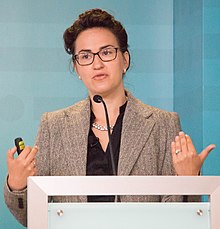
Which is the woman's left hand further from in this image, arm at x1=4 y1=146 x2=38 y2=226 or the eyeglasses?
the eyeglasses

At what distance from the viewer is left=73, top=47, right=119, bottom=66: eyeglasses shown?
6.18ft

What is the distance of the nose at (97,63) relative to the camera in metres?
1.86

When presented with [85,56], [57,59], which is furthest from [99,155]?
[57,59]

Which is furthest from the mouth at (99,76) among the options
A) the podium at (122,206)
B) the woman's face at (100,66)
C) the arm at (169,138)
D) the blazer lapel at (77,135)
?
the podium at (122,206)

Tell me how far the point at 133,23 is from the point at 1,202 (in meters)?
1.12

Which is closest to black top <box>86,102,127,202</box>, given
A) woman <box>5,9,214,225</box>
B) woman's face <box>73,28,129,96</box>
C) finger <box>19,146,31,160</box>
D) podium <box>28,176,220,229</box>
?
woman <box>5,9,214,225</box>

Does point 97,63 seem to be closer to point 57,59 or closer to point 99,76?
point 99,76

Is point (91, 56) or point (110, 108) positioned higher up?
point (91, 56)

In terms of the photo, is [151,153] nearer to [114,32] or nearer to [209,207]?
[114,32]

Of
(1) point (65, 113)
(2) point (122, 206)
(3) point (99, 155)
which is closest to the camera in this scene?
(2) point (122, 206)

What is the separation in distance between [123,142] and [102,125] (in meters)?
0.10

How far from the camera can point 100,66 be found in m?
1.86

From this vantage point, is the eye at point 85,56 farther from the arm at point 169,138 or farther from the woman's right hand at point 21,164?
the woman's right hand at point 21,164

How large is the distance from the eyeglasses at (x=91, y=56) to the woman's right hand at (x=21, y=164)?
1.56ft
